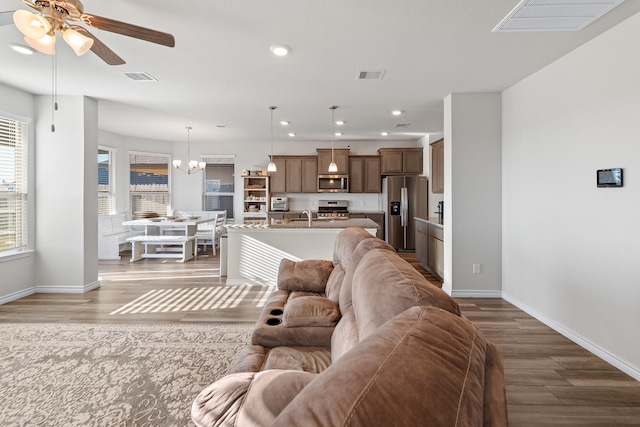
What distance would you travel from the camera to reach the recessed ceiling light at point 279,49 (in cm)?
297

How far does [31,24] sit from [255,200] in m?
6.40

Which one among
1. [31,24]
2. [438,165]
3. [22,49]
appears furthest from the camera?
[438,165]

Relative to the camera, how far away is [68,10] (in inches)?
76.7

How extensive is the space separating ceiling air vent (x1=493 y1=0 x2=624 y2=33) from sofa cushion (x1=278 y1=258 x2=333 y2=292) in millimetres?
2460

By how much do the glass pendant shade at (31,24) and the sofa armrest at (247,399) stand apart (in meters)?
2.09

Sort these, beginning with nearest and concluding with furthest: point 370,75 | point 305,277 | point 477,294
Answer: point 305,277, point 370,75, point 477,294

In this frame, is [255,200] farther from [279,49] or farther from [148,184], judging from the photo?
[279,49]

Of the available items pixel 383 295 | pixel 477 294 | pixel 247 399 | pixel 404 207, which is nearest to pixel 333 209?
pixel 404 207

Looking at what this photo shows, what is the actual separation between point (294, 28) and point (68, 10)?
1.50m

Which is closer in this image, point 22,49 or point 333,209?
point 22,49

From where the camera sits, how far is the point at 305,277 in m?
2.93

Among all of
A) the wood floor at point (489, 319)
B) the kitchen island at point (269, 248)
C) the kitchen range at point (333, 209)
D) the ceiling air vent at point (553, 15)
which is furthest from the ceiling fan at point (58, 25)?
the kitchen range at point (333, 209)

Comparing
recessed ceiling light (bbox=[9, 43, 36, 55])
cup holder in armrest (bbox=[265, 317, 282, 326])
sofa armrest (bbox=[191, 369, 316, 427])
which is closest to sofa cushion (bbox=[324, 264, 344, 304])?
cup holder in armrest (bbox=[265, 317, 282, 326])

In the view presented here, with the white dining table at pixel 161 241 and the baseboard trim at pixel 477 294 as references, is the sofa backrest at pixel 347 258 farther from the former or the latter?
the white dining table at pixel 161 241
